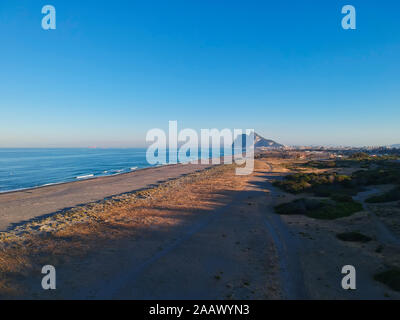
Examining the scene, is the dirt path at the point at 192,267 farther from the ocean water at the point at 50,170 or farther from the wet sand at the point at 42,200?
the ocean water at the point at 50,170

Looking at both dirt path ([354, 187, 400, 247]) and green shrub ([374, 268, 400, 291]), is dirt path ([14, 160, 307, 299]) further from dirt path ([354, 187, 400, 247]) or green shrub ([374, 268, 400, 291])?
dirt path ([354, 187, 400, 247])

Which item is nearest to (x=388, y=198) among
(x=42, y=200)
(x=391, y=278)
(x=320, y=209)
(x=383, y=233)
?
(x=320, y=209)

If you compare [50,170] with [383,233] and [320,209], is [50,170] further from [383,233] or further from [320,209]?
[383,233]

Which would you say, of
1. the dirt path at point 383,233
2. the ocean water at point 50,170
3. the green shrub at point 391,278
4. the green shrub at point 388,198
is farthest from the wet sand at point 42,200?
the green shrub at point 388,198

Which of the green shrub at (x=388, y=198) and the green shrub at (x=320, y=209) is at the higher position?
the green shrub at (x=388, y=198)

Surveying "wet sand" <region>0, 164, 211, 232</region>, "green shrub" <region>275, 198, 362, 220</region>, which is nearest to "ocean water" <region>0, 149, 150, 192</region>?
"wet sand" <region>0, 164, 211, 232</region>

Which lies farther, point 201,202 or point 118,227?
point 201,202

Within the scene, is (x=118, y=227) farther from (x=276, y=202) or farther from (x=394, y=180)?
(x=394, y=180)

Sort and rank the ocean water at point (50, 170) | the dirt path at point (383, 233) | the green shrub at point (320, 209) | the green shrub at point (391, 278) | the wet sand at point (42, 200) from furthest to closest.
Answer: the ocean water at point (50, 170)
the wet sand at point (42, 200)
the green shrub at point (320, 209)
the dirt path at point (383, 233)
the green shrub at point (391, 278)
